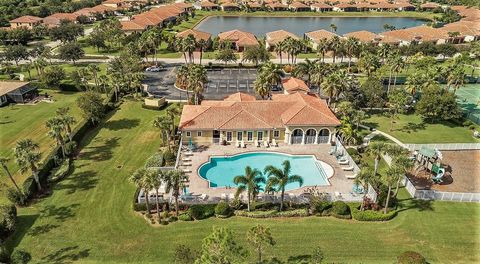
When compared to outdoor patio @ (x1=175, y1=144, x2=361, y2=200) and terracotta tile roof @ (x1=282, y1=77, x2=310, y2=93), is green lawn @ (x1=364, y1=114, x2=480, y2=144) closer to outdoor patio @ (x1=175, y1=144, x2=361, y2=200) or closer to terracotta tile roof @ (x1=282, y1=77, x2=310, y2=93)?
terracotta tile roof @ (x1=282, y1=77, x2=310, y2=93)

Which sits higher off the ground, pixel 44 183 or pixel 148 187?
pixel 148 187

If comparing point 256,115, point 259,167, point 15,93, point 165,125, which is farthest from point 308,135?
point 15,93

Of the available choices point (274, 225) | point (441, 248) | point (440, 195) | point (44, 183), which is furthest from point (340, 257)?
point (44, 183)

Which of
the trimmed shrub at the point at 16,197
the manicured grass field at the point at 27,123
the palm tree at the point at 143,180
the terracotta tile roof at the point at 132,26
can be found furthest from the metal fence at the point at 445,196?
the terracotta tile roof at the point at 132,26

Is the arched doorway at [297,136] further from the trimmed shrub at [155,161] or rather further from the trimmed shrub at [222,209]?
the trimmed shrub at [155,161]

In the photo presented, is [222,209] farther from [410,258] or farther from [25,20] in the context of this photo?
[25,20]

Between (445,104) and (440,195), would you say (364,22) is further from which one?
(440,195)
